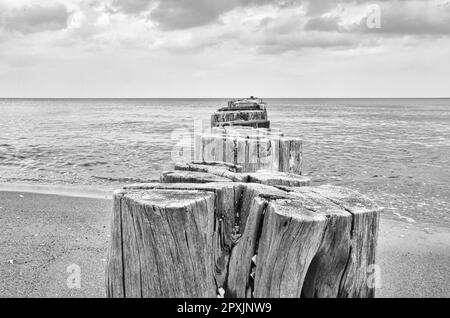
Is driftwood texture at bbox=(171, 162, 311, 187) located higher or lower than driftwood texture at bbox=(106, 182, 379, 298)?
higher

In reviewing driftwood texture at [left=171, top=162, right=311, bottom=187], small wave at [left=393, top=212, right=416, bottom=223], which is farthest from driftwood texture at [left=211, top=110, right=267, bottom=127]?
driftwood texture at [left=171, top=162, right=311, bottom=187]

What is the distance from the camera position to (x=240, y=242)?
1.84 meters

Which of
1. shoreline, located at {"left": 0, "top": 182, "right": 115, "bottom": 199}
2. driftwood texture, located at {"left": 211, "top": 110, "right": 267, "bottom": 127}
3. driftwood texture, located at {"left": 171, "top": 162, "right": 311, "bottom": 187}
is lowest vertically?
shoreline, located at {"left": 0, "top": 182, "right": 115, "bottom": 199}

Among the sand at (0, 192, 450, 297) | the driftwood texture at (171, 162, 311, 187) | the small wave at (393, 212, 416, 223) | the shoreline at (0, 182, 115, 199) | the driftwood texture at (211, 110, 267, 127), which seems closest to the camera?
the driftwood texture at (171, 162, 311, 187)

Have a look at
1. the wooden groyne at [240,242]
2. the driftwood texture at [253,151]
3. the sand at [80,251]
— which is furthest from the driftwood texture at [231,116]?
the wooden groyne at [240,242]

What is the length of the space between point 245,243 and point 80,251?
4.01 m

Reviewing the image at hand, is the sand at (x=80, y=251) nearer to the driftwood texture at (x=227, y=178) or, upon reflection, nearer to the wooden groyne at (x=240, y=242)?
the driftwood texture at (x=227, y=178)

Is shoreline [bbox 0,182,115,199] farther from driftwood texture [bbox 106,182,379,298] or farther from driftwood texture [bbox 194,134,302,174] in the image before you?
driftwood texture [bbox 106,182,379,298]

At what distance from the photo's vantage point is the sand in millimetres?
4223

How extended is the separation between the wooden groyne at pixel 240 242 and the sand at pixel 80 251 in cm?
277

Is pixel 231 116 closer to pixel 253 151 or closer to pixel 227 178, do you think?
pixel 253 151

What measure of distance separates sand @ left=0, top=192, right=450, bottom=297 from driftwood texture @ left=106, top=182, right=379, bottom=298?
279cm

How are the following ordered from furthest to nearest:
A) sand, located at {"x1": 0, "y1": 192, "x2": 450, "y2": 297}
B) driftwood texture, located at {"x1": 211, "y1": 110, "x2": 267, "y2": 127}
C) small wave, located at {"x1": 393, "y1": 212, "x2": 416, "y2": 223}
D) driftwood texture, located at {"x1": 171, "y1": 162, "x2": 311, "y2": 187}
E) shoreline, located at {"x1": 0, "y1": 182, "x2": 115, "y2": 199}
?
shoreline, located at {"x1": 0, "y1": 182, "x2": 115, "y2": 199} → small wave, located at {"x1": 393, "y1": 212, "x2": 416, "y2": 223} → driftwood texture, located at {"x1": 211, "y1": 110, "x2": 267, "y2": 127} → sand, located at {"x1": 0, "y1": 192, "x2": 450, "y2": 297} → driftwood texture, located at {"x1": 171, "y1": 162, "x2": 311, "y2": 187}

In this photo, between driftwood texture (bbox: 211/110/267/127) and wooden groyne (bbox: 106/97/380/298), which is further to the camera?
driftwood texture (bbox: 211/110/267/127)
